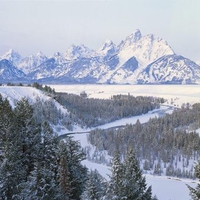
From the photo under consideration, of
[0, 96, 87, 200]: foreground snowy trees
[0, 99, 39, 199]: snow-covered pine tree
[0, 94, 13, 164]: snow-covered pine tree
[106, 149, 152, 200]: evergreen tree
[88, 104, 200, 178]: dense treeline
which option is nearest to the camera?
[0, 96, 87, 200]: foreground snowy trees

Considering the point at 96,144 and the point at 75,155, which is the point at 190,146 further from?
the point at 75,155

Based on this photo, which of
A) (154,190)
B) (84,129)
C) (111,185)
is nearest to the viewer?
(111,185)

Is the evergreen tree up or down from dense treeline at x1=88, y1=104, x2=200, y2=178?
up

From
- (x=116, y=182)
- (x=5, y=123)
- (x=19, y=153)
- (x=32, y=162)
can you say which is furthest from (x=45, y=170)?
(x=5, y=123)

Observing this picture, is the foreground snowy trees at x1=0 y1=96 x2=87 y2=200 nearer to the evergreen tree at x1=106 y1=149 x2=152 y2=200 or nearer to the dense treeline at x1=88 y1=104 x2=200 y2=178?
the evergreen tree at x1=106 y1=149 x2=152 y2=200

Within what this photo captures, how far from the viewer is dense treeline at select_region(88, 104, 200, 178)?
112 meters

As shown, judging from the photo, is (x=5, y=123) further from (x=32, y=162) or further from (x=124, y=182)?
(x=124, y=182)

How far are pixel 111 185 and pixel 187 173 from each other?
89550 mm

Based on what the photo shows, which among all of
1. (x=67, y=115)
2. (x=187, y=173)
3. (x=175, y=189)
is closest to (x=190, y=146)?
(x=187, y=173)

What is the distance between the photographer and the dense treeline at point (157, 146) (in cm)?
11188

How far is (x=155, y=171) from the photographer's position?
104 metres

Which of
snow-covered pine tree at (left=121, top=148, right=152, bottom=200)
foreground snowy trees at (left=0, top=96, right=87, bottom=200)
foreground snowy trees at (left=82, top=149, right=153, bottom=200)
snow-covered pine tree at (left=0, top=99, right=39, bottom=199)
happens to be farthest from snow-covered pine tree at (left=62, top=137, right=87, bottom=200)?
snow-covered pine tree at (left=121, top=148, right=152, bottom=200)

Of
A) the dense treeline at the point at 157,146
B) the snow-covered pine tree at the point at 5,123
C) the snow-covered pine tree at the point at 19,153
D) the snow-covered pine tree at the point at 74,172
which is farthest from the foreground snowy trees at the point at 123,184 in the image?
the dense treeline at the point at 157,146

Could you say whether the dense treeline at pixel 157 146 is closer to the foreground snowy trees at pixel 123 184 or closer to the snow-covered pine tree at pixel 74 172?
Answer: the snow-covered pine tree at pixel 74 172
